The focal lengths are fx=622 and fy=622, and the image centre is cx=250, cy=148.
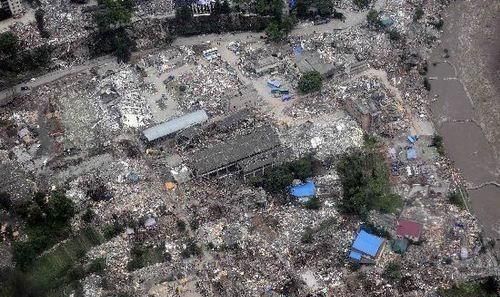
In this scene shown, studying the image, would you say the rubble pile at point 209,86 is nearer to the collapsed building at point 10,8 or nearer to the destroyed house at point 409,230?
the collapsed building at point 10,8

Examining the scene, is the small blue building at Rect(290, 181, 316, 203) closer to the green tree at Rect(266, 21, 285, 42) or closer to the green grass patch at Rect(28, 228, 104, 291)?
the green grass patch at Rect(28, 228, 104, 291)

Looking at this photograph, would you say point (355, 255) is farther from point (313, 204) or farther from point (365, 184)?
point (365, 184)

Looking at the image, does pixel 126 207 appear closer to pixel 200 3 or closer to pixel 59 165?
pixel 59 165

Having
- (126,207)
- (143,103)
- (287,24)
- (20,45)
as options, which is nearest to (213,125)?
(143,103)

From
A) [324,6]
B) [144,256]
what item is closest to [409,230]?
[144,256]

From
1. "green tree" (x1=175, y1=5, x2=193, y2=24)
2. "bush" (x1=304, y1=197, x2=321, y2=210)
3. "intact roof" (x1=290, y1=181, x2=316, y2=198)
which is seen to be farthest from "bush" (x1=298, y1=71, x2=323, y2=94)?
"green tree" (x1=175, y1=5, x2=193, y2=24)

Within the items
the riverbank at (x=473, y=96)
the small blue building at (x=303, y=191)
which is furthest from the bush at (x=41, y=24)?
the riverbank at (x=473, y=96)
